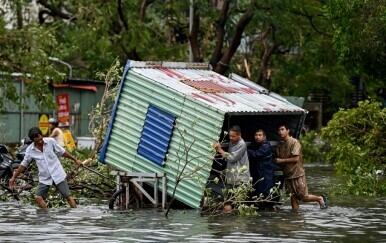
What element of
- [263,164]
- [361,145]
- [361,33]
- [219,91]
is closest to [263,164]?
[263,164]

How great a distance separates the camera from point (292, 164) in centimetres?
2228

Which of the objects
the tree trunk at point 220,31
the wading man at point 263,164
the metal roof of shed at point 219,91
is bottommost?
the wading man at point 263,164

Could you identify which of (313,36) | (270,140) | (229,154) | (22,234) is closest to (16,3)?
(313,36)

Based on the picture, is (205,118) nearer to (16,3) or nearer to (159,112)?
(159,112)

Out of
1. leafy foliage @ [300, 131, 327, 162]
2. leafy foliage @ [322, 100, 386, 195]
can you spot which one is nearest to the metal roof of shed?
leafy foliage @ [322, 100, 386, 195]

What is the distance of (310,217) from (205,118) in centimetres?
231

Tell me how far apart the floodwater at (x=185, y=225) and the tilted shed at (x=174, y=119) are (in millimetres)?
743

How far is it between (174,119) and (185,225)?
2.92 meters

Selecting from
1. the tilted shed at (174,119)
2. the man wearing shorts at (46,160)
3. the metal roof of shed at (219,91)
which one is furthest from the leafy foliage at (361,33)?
the man wearing shorts at (46,160)

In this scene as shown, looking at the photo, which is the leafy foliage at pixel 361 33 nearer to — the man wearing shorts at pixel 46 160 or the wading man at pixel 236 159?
the wading man at pixel 236 159

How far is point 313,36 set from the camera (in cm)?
4369

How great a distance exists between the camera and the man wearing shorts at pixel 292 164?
72.3ft

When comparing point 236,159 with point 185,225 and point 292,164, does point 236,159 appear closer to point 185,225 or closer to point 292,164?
point 292,164

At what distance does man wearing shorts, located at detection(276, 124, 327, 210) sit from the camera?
22031 millimetres
